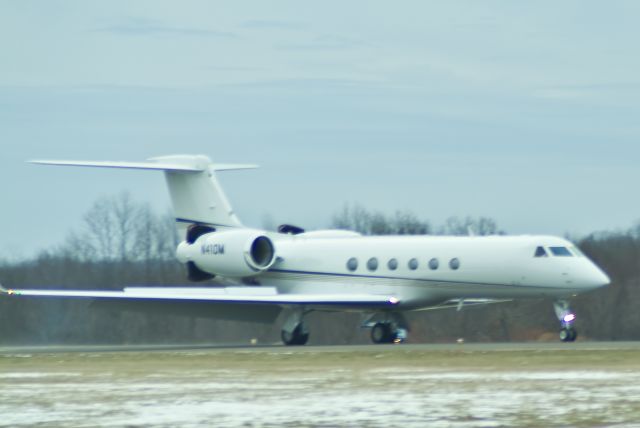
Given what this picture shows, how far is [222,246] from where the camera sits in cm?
3984

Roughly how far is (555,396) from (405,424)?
3.55 meters

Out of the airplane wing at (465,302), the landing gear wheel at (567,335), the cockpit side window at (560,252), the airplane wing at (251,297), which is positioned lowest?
the landing gear wheel at (567,335)

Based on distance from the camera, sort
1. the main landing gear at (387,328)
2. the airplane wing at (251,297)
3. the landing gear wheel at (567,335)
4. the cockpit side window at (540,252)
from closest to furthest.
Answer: the landing gear wheel at (567,335), the cockpit side window at (540,252), the airplane wing at (251,297), the main landing gear at (387,328)

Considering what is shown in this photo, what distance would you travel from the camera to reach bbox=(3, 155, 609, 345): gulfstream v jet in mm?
35375

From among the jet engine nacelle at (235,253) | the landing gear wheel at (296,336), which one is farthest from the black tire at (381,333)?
the jet engine nacelle at (235,253)

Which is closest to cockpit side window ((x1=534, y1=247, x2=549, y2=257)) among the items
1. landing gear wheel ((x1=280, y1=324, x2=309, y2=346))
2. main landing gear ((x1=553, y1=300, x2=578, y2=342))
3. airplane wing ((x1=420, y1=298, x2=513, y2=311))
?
main landing gear ((x1=553, y1=300, x2=578, y2=342))

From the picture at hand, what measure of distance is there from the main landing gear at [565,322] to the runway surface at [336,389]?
5.89 meters

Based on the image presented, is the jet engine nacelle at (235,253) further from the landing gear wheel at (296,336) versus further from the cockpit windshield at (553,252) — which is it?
the cockpit windshield at (553,252)

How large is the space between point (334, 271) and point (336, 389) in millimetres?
20592

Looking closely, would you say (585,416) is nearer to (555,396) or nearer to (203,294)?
(555,396)

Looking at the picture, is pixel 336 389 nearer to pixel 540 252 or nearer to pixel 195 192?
pixel 540 252

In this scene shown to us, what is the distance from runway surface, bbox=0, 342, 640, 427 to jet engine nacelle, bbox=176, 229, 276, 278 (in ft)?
35.6

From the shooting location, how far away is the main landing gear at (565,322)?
3422cm

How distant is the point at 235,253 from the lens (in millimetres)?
39531
